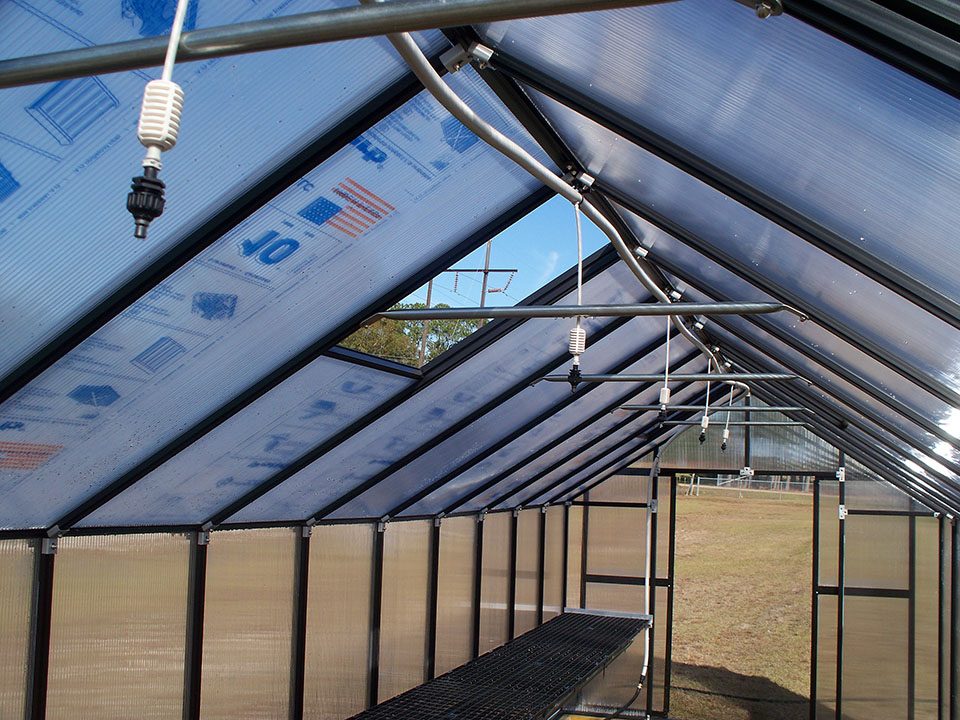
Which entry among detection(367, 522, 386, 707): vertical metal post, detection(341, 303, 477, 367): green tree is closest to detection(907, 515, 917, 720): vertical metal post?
detection(367, 522, 386, 707): vertical metal post

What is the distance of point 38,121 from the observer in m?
2.44

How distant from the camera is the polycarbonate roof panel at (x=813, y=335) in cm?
438

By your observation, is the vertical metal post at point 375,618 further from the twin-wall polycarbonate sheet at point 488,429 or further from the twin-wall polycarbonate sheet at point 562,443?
the twin-wall polycarbonate sheet at point 562,443

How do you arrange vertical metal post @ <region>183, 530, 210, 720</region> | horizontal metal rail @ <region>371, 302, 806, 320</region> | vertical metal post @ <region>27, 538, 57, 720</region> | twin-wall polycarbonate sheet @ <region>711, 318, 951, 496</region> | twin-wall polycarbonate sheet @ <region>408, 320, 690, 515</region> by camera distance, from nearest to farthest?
horizontal metal rail @ <region>371, 302, 806, 320</region>
vertical metal post @ <region>27, 538, 57, 720</region>
vertical metal post @ <region>183, 530, 210, 720</region>
twin-wall polycarbonate sheet @ <region>711, 318, 951, 496</region>
twin-wall polycarbonate sheet @ <region>408, 320, 690, 515</region>

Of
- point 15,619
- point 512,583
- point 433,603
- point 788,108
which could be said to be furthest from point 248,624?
point 512,583

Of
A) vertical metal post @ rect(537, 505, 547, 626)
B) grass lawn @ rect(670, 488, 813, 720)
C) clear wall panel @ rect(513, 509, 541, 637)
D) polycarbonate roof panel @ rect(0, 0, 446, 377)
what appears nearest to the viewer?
polycarbonate roof panel @ rect(0, 0, 446, 377)

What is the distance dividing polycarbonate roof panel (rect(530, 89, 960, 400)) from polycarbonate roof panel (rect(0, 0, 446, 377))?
968mm

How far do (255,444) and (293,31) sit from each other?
11.8ft

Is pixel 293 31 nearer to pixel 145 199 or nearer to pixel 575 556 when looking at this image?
pixel 145 199

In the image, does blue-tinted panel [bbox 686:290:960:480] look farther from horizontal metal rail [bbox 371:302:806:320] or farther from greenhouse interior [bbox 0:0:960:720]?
horizontal metal rail [bbox 371:302:806:320]

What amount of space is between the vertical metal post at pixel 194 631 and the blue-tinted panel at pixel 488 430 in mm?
1423

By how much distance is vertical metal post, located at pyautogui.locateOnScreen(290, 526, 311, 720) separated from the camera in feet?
20.1

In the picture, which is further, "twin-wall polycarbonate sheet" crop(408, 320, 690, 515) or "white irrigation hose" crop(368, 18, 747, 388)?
"twin-wall polycarbonate sheet" crop(408, 320, 690, 515)

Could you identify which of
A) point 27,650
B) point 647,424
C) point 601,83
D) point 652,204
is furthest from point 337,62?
point 647,424
